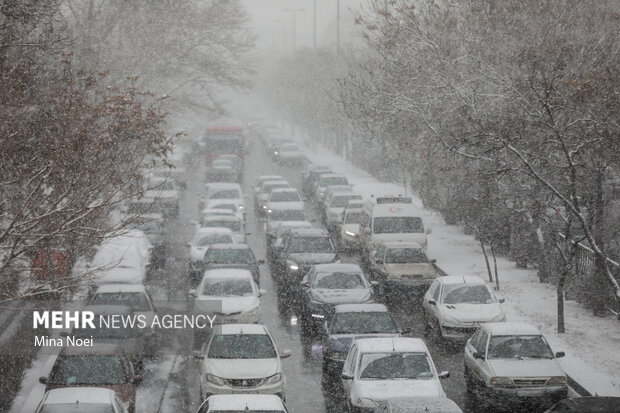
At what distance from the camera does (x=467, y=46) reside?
94.1 feet

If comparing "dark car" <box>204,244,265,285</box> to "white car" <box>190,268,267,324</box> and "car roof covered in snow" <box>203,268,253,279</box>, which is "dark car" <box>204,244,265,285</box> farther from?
"white car" <box>190,268,267,324</box>

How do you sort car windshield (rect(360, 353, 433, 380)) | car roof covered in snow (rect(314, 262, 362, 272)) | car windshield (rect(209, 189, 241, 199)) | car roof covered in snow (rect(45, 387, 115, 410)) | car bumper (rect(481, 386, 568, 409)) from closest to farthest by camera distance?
car roof covered in snow (rect(45, 387, 115, 410)), car windshield (rect(360, 353, 433, 380)), car bumper (rect(481, 386, 568, 409)), car roof covered in snow (rect(314, 262, 362, 272)), car windshield (rect(209, 189, 241, 199))

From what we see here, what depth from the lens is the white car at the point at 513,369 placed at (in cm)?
1606

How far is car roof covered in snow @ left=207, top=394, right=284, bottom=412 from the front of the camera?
12.8m

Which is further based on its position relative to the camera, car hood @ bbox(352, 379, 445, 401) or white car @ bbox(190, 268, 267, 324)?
white car @ bbox(190, 268, 267, 324)

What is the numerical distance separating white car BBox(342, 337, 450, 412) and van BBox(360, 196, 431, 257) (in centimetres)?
1348

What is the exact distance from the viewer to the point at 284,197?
39969 millimetres

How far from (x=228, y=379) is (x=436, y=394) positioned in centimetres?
368

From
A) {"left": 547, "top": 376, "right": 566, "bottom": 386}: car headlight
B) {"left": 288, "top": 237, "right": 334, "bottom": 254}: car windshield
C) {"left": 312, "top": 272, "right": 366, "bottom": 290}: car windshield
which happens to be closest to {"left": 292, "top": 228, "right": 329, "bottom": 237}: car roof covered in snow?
{"left": 288, "top": 237, "right": 334, "bottom": 254}: car windshield

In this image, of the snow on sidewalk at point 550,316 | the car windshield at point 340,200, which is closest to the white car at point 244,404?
the snow on sidewalk at point 550,316

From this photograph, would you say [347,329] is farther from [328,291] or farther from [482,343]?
[328,291]

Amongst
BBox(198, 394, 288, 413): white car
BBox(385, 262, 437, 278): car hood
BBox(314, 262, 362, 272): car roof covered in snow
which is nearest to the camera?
BBox(198, 394, 288, 413): white car

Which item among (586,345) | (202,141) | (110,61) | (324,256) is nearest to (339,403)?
(586,345)

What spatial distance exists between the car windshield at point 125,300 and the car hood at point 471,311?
685 centimetres
